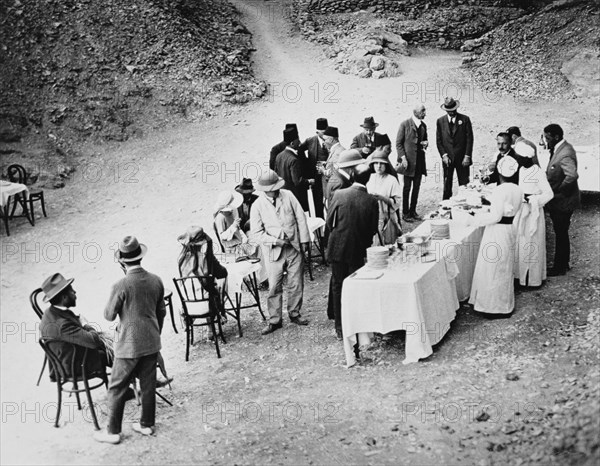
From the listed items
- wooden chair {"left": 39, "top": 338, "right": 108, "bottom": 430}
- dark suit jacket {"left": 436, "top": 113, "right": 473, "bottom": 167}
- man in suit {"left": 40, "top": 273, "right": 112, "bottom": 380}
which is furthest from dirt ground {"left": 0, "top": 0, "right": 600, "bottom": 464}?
dark suit jacket {"left": 436, "top": 113, "right": 473, "bottom": 167}

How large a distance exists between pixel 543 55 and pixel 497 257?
605 inches

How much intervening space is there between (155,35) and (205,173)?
887 centimetres

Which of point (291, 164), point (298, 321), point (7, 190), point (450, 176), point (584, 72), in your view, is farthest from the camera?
point (584, 72)

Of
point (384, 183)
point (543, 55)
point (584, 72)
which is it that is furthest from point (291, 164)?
point (543, 55)

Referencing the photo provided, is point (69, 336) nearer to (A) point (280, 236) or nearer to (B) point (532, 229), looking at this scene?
(A) point (280, 236)

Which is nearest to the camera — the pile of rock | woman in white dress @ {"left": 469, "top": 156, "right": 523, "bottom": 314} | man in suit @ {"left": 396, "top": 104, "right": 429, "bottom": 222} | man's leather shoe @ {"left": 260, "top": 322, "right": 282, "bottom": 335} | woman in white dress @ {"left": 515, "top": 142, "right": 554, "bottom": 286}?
woman in white dress @ {"left": 469, "top": 156, "right": 523, "bottom": 314}

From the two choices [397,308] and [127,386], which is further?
[397,308]

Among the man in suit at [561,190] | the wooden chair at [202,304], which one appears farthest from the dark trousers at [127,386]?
the man in suit at [561,190]

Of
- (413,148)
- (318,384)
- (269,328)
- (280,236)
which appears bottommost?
(318,384)

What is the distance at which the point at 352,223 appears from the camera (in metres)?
7.72

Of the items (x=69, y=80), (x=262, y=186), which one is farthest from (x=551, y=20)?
(x=262, y=186)

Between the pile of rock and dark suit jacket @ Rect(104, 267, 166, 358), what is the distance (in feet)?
52.6

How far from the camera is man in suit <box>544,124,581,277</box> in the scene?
9367 millimetres

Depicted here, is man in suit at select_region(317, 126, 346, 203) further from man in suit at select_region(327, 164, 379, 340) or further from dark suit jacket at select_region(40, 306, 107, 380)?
dark suit jacket at select_region(40, 306, 107, 380)
